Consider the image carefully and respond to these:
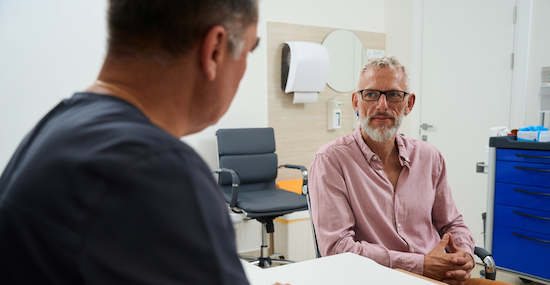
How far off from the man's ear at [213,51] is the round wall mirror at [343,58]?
3694 millimetres

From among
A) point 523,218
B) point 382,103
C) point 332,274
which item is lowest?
point 523,218

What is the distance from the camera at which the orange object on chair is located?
3.61 m


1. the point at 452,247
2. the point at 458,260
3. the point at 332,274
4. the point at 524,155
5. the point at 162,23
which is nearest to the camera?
the point at 162,23

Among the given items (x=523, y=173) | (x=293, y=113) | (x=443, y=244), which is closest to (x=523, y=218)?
(x=523, y=173)

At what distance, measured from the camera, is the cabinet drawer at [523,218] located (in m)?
2.59

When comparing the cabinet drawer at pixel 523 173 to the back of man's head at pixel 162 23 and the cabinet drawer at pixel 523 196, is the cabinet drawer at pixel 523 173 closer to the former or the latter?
the cabinet drawer at pixel 523 196

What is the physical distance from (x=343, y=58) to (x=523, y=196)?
7.23 ft

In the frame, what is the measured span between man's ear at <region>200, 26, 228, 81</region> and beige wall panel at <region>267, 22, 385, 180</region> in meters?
3.27

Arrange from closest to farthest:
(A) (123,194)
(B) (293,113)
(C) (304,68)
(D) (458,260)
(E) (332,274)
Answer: (A) (123,194) → (E) (332,274) → (D) (458,260) → (C) (304,68) → (B) (293,113)

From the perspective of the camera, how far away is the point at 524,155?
263 centimetres

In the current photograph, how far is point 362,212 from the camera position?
1621 mm


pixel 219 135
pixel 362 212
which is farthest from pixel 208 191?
pixel 219 135

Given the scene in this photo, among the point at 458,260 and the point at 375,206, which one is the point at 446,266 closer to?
the point at 458,260

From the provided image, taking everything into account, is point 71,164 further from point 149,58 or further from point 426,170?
point 426,170
